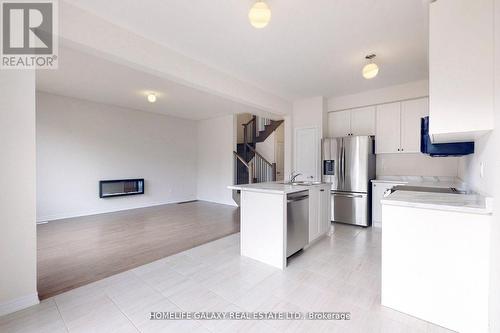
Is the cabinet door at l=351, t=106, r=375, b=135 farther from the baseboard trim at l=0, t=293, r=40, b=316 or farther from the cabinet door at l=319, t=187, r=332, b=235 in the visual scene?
the baseboard trim at l=0, t=293, r=40, b=316

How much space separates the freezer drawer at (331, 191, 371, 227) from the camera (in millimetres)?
4379

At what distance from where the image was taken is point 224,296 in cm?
212

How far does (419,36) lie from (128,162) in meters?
6.55

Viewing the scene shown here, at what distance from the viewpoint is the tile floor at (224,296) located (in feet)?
5.68

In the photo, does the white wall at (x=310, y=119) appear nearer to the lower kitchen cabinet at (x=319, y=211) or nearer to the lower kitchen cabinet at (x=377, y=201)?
the lower kitchen cabinet at (x=377, y=201)

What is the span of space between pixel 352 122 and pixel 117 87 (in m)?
5.00

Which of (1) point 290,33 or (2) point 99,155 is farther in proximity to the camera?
(2) point 99,155

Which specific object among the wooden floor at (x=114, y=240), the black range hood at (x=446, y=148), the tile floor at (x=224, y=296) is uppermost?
the black range hood at (x=446, y=148)

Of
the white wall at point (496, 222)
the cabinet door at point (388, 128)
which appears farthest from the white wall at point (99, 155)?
the white wall at point (496, 222)

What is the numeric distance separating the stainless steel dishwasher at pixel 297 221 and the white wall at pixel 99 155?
16.5 ft

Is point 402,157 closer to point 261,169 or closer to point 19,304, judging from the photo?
point 261,169

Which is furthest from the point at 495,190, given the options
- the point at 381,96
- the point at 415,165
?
the point at 381,96

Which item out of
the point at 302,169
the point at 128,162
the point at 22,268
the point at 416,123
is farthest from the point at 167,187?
the point at 416,123

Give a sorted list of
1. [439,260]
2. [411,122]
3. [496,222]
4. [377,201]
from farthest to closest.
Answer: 1. [377,201]
2. [411,122]
3. [439,260]
4. [496,222]
